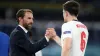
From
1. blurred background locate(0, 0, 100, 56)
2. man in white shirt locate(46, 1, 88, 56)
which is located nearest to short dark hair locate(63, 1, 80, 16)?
man in white shirt locate(46, 1, 88, 56)

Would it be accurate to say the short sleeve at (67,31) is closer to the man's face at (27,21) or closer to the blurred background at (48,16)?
the man's face at (27,21)

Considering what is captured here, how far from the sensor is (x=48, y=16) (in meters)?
14.8

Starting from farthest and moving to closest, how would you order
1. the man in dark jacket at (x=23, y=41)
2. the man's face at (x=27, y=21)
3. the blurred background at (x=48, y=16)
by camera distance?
1. the blurred background at (x=48, y=16)
2. the man's face at (x=27, y=21)
3. the man in dark jacket at (x=23, y=41)

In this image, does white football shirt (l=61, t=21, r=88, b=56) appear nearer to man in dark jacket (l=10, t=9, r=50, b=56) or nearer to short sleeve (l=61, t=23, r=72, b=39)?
short sleeve (l=61, t=23, r=72, b=39)

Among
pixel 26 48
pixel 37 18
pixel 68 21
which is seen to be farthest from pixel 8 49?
pixel 37 18

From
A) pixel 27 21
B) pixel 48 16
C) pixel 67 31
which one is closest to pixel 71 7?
pixel 67 31

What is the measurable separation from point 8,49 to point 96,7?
37.2ft

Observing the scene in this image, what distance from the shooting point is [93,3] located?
15.3 meters

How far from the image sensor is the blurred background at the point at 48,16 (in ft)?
43.0

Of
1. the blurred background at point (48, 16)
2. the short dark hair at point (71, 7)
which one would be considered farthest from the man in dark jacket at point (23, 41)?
the blurred background at point (48, 16)

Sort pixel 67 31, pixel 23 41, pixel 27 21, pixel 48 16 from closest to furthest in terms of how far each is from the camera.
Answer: pixel 67 31, pixel 23 41, pixel 27 21, pixel 48 16

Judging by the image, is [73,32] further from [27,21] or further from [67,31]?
[27,21]

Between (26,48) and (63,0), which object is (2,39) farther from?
(63,0)

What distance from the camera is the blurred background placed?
13.1 meters
